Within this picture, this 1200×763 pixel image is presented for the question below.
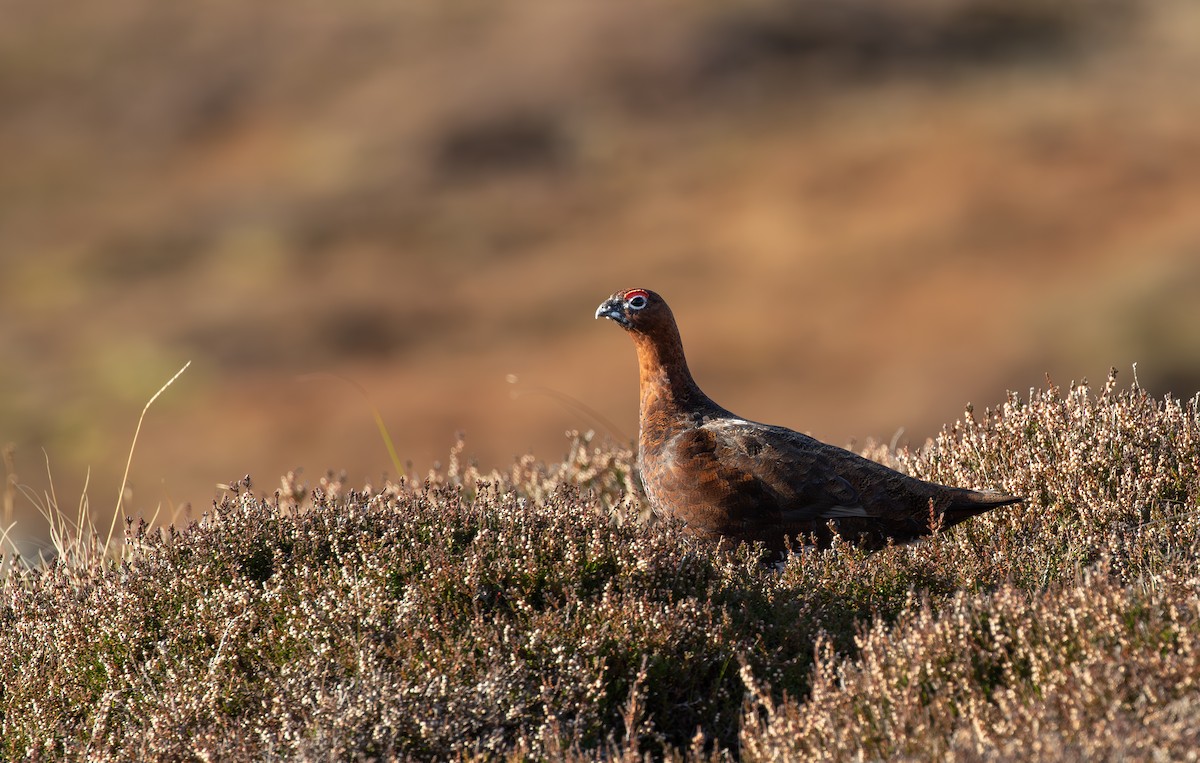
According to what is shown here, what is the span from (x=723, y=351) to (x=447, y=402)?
6.19 m

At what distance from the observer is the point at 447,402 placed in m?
27.3

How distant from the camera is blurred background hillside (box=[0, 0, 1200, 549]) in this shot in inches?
1026

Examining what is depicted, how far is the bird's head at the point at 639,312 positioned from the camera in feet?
19.8

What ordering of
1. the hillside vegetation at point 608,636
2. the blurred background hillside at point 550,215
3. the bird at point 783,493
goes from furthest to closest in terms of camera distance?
1. the blurred background hillside at point 550,215
2. the bird at point 783,493
3. the hillside vegetation at point 608,636

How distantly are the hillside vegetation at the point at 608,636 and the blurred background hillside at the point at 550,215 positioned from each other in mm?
11380

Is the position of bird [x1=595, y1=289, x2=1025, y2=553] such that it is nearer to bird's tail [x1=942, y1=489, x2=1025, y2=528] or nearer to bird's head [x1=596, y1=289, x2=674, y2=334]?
bird's tail [x1=942, y1=489, x2=1025, y2=528]

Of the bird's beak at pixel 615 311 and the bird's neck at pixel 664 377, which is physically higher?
the bird's beak at pixel 615 311

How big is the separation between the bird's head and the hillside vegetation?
4.63ft

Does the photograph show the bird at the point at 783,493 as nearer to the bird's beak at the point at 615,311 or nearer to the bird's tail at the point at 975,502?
the bird's tail at the point at 975,502

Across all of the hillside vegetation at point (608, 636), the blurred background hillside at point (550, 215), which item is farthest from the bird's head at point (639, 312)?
the blurred background hillside at point (550, 215)

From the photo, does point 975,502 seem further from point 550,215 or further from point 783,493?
point 550,215

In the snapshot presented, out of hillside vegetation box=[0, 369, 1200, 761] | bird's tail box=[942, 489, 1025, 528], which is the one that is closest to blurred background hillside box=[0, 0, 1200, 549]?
hillside vegetation box=[0, 369, 1200, 761]

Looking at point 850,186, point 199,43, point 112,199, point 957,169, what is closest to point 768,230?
point 850,186

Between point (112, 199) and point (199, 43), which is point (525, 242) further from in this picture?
point (199, 43)
